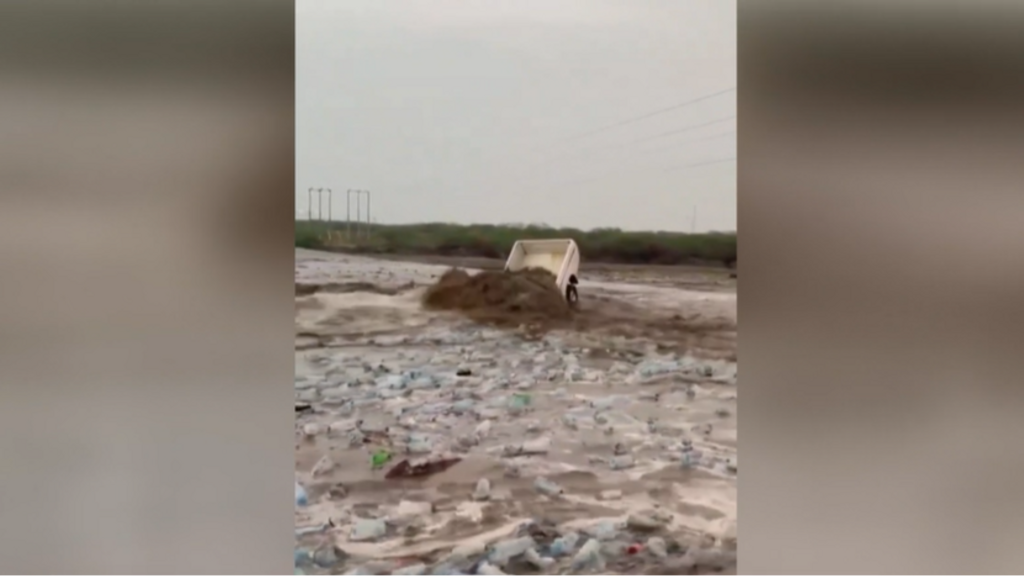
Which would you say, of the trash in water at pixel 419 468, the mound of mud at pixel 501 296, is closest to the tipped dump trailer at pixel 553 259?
the mound of mud at pixel 501 296

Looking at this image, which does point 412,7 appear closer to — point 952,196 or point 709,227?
point 709,227

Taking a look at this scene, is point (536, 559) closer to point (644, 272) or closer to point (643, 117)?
point (644, 272)

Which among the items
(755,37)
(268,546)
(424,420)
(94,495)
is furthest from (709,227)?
(94,495)

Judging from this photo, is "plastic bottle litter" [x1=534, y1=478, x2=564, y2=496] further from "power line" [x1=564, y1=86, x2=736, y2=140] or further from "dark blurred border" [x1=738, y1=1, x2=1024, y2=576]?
"power line" [x1=564, y1=86, x2=736, y2=140]

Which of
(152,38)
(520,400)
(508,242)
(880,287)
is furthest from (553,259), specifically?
(152,38)

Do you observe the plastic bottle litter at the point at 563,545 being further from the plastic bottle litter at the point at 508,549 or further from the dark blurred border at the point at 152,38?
the dark blurred border at the point at 152,38

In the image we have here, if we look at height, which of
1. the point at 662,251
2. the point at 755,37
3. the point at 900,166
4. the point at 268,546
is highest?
the point at 755,37

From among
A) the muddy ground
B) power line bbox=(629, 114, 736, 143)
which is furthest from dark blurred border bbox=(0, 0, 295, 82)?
power line bbox=(629, 114, 736, 143)

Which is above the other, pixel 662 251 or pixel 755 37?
pixel 755 37
